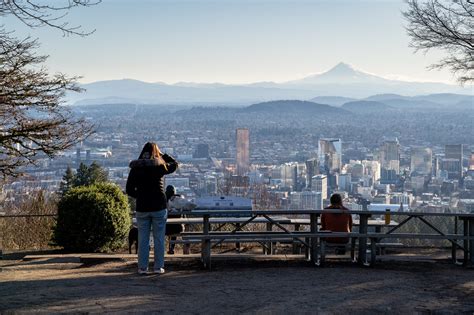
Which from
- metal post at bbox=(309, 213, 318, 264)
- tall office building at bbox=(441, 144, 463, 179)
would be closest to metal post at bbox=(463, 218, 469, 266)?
metal post at bbox=(309, 213, 318, 264)

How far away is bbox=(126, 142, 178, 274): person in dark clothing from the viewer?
10219mm

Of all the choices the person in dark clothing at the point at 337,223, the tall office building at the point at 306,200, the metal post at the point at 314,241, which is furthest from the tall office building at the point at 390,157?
the metal post at the point at 314,241

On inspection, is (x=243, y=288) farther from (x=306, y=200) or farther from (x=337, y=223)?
(x=306, y=200)

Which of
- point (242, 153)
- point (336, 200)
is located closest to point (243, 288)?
point (336, 200)

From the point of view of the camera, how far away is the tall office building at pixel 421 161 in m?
52.9

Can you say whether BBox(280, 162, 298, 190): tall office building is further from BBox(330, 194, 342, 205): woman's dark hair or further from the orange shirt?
the orange shirt

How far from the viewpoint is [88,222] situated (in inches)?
601

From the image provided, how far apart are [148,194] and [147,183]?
147mm

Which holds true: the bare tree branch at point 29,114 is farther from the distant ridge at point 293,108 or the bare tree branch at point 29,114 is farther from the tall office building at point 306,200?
the distant ridge at point 293,108

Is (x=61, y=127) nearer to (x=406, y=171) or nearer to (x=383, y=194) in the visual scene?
(x=383, y=194)

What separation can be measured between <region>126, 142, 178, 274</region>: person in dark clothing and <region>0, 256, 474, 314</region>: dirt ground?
18.1 inches

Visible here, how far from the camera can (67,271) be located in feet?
36.9

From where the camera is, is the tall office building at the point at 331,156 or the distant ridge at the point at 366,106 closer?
the tall office building at the point at 331,156

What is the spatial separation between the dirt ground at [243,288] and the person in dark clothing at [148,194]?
0.46m
